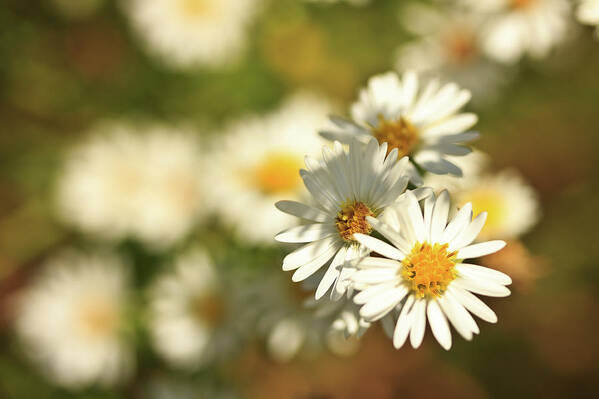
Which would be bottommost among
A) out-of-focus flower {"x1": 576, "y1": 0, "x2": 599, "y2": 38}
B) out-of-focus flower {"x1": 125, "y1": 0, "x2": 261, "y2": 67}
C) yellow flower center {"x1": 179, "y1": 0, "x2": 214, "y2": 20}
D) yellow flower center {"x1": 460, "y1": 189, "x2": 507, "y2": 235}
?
yellow flower center {"x1": 460, "y1": 189, "x2": 507, "y2": 235}

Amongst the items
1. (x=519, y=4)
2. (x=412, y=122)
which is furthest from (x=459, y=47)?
(x=412, y=122)

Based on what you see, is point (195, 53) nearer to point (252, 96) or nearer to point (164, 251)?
point (252, 96)

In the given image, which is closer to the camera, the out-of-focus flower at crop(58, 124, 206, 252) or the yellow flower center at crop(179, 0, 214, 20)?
the out-of-focus flower at crop(58, 124, 206, 252)

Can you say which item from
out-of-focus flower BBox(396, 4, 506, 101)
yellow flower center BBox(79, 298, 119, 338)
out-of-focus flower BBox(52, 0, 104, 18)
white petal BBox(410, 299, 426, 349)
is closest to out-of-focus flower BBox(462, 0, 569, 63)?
out-of-focus flower BBox(396, 4, 506, 101)

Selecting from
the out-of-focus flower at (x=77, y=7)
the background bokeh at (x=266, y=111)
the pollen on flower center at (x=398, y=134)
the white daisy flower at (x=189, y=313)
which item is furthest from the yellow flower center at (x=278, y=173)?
the out-of-focus flower at (x=77, y=7)

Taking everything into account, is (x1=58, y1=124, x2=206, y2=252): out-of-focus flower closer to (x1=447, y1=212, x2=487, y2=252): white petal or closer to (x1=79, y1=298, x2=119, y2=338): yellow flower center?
(x1=79, y1=298, x2=119, y2=338): yellow flower center

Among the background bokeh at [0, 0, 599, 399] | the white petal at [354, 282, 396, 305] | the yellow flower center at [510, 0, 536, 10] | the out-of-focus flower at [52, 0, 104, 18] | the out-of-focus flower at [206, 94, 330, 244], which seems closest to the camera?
the white petal at [354, 282, 396, 305]

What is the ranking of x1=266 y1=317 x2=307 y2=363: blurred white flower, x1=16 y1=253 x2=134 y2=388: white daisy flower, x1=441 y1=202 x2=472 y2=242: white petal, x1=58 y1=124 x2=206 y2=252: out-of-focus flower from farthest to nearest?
x1=58 y1=124 x2=206 y2=252: out-of-focus flower < x1=16 y1=253 x2=134 y2=388: white daisy flower < x1=266 y1=317 x2=307 y2=363: blurred white flower < x1=441 y1=202 x2=472 y2=242: white petal

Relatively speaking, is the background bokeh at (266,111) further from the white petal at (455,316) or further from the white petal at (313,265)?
the white petal at (313,265)
